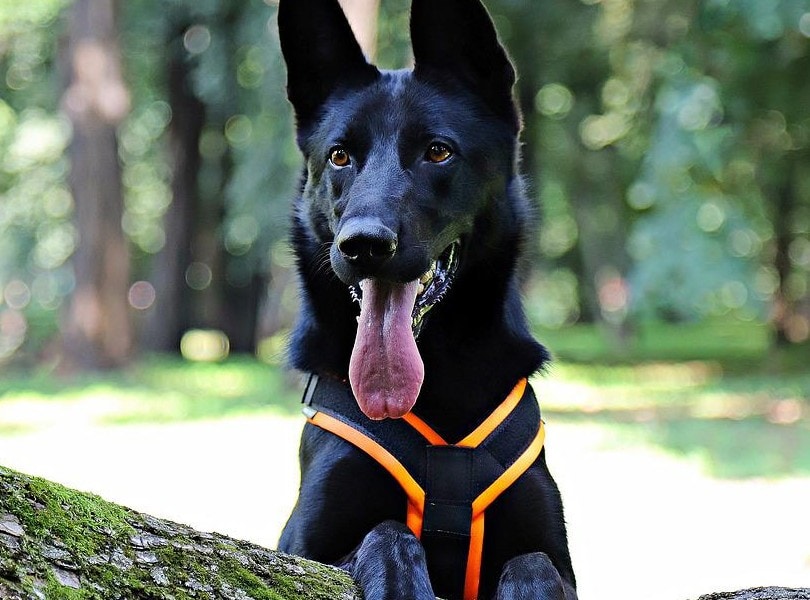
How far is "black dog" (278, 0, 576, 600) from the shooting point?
2957 mm

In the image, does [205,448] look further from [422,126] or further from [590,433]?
[422,126]

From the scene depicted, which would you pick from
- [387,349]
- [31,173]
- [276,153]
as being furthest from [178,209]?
[387,349]

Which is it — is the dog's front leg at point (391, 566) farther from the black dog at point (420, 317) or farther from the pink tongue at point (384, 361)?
the pink tongue at point (384, 361)

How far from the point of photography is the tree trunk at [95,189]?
16.5m

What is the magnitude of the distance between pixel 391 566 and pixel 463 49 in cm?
170

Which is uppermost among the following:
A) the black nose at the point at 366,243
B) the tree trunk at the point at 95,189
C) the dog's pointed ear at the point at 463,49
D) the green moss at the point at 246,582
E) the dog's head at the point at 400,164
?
the tree trunk at the point at 95,189

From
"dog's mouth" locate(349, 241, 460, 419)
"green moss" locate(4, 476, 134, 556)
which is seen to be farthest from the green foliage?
"green moss" locate(4, 476, 134, 556)

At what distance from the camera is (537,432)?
125 inches

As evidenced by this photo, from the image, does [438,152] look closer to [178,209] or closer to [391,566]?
[391,566]

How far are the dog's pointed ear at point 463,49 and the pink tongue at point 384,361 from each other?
83cm

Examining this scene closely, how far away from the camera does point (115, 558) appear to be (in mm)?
2074

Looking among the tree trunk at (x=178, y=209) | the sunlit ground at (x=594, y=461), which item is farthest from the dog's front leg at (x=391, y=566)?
the tree trunk at (x=178, y=209)

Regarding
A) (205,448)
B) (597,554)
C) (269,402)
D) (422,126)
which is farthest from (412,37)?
(269,402)

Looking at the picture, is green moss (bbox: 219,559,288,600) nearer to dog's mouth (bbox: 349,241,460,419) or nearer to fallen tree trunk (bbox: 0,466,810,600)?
fallen tree trunk (bbox: 0,466,810,600)
